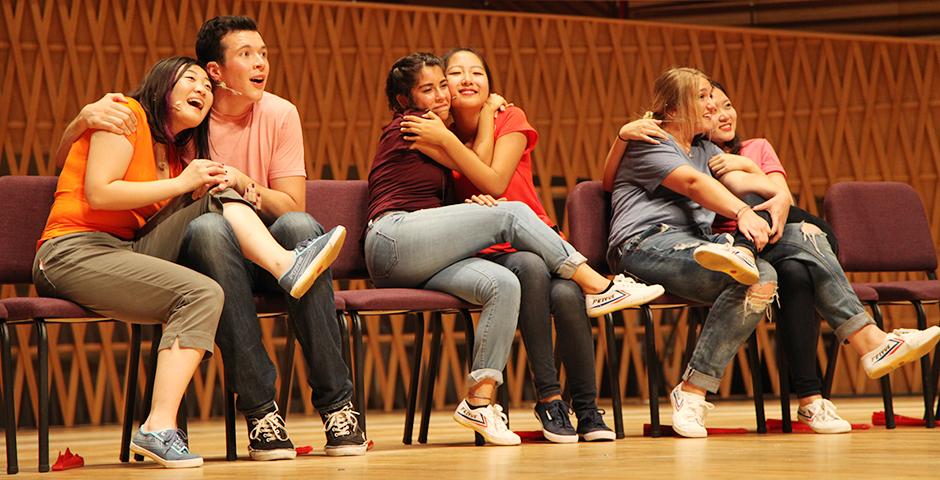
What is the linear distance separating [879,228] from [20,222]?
2.43m

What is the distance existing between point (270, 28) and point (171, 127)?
2.06 m

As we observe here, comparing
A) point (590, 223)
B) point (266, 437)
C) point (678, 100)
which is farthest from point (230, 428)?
point (678, 100)

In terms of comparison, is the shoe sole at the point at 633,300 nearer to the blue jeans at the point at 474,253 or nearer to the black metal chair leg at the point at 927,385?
the blue jeans at the point at 474,253

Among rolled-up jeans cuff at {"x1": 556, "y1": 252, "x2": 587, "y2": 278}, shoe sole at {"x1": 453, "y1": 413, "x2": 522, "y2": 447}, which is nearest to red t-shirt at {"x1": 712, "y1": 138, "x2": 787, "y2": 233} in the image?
rolled-up jeans cuff at {"x1": 556, "y1": 252, "x2": 587, "y2": 278}

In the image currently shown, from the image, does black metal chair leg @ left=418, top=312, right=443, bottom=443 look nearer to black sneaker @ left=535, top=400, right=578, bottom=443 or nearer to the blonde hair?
black sneaker @ left=535, top=400, right=578, bottom=443

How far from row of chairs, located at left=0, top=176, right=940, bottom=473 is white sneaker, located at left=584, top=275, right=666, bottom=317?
0.10 metres

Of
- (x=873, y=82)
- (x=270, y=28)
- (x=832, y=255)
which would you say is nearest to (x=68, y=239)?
(x=832, y=255)

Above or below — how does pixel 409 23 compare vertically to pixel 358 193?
above

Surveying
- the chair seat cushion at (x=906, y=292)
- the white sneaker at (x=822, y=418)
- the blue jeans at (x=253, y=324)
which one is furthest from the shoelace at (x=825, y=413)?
the blue jeans at (x=253, y=324)

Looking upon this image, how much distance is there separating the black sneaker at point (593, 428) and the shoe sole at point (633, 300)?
23 cm

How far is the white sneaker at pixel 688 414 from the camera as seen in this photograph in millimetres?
2617

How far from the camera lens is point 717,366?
2682 millimetres

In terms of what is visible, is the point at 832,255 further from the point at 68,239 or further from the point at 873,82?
the point at 873,82

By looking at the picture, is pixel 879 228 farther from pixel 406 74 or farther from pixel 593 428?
pixel 406 74
